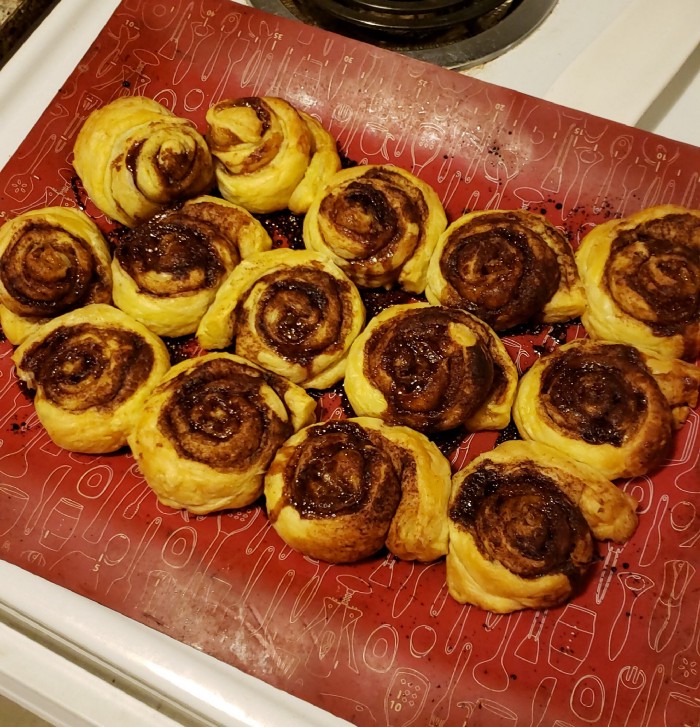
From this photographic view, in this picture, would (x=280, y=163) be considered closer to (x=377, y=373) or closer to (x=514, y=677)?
(x=377, y=373)

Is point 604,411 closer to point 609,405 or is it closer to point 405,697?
point 609,405

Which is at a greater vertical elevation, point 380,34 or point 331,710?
point 380,34

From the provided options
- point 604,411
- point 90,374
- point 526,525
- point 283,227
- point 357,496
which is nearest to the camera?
point 526,525

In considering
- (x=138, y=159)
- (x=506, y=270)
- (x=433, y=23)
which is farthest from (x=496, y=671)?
(x=433, y=23)

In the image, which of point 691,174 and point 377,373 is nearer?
point 377,373

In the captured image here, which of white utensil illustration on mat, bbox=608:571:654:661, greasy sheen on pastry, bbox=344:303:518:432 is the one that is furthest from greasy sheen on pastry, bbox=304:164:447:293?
white utensil illustration on mat, bbox=608:571:654:661

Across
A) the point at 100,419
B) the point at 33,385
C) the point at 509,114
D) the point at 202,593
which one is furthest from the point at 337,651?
the point at 509,114

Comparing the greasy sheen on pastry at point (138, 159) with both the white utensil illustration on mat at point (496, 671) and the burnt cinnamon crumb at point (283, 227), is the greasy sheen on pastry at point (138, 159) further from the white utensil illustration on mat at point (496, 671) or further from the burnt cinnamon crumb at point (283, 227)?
the white utensil illustration on mat at point (496, 671)

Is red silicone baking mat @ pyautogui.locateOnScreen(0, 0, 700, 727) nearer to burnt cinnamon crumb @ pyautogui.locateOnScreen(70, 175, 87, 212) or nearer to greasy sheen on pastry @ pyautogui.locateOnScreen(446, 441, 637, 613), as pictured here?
burnt cinnamon crumb @ pyautogui.locateOnScreen(70, 175, 87, 212)
